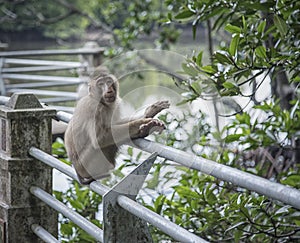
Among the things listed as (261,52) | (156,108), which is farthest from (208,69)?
(156,108)

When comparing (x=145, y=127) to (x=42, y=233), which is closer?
(x=145, y=127)

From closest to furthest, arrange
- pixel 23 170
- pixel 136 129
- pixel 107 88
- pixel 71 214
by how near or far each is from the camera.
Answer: pixel 136 129 < pixel 71 214 < pixel 107 88 < pixel 23 170

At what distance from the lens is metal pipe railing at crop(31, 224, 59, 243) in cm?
263

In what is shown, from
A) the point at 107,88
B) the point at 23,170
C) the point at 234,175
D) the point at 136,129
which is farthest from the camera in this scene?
the point at 23,170

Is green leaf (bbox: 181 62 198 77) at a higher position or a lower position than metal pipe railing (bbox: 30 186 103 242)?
higher

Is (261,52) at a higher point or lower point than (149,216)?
higher

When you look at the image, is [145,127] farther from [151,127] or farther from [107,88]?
[107,88]

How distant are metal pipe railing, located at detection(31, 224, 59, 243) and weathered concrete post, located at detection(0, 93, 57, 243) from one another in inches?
1.5

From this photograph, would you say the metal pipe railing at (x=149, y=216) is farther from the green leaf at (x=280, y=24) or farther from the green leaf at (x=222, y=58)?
the green leaf at (x=280, y=24)

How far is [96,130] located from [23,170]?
469 mm

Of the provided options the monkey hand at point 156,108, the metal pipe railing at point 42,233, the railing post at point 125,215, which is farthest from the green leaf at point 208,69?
the metal pipe railing at point 42,233

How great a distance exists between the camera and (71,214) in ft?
7.72

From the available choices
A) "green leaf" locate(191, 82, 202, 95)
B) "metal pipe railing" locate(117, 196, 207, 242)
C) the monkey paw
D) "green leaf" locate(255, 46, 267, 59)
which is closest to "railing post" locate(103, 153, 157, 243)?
"metal pipe railing" locate(117, 196, 207, 242)

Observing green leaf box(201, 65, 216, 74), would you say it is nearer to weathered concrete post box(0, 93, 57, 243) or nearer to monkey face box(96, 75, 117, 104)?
monkey face box(96, 75, 117, 104)
